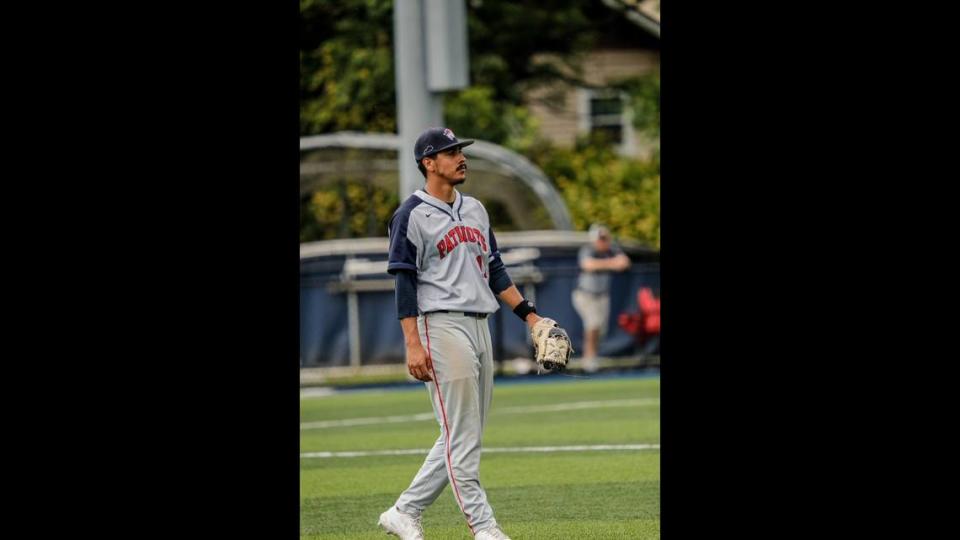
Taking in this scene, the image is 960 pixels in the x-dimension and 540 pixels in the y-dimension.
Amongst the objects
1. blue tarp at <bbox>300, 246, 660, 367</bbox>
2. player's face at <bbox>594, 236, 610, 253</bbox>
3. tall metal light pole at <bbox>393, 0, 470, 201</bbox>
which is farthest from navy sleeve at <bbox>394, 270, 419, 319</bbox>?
player's face at <bbox>594, 236, 610, 253</bbox>

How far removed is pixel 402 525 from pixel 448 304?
3.91ft

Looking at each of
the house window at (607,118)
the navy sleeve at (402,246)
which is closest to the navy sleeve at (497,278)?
the navy sleeve at (402,246)

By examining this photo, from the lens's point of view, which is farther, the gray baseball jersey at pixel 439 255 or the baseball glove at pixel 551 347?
the baseball glove at pixel 551 347

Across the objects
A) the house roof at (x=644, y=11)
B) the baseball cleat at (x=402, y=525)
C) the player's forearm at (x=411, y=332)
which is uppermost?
the house roof at (x=644, y=11)

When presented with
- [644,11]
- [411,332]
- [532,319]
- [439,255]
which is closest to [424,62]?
[644,11]

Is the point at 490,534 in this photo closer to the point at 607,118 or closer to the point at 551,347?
the point at 551,347

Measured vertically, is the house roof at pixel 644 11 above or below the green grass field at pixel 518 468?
above

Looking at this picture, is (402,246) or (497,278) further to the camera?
(497,278)

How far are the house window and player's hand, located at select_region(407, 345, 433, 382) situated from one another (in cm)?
3240

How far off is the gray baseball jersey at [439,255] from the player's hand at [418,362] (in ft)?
0.72

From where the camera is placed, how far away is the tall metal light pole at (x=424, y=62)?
73.5ft

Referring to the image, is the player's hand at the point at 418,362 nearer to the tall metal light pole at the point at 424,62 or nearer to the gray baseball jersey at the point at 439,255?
the gray baseball jersey at the point at 439,255

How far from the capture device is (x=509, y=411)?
17797 millimetres
